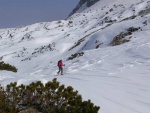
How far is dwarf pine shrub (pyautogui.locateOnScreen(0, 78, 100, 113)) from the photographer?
7.54 meters

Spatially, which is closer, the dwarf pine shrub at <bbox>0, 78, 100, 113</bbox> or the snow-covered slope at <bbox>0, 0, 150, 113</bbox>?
the dwarf pine shrub at <bbox>0, 78, 100, 113</bbox>

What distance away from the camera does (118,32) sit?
124 ft

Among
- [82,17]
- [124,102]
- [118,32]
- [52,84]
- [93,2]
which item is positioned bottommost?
[124,102]

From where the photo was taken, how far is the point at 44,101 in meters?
7.87

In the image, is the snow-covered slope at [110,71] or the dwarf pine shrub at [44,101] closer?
the dwarf pine shrub at [44,101]

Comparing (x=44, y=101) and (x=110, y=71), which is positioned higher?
(x=110, y=71)

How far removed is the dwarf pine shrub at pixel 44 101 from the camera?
7535 millimetres

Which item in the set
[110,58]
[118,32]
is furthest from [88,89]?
[118,32]

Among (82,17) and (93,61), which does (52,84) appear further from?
(82,17)

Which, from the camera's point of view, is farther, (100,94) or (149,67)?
(149,67)

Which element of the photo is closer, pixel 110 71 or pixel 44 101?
pixel 44 101

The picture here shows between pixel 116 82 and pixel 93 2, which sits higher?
pixel 93 2

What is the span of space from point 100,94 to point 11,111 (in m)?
4.18

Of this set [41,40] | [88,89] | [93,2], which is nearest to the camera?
[88,89]
